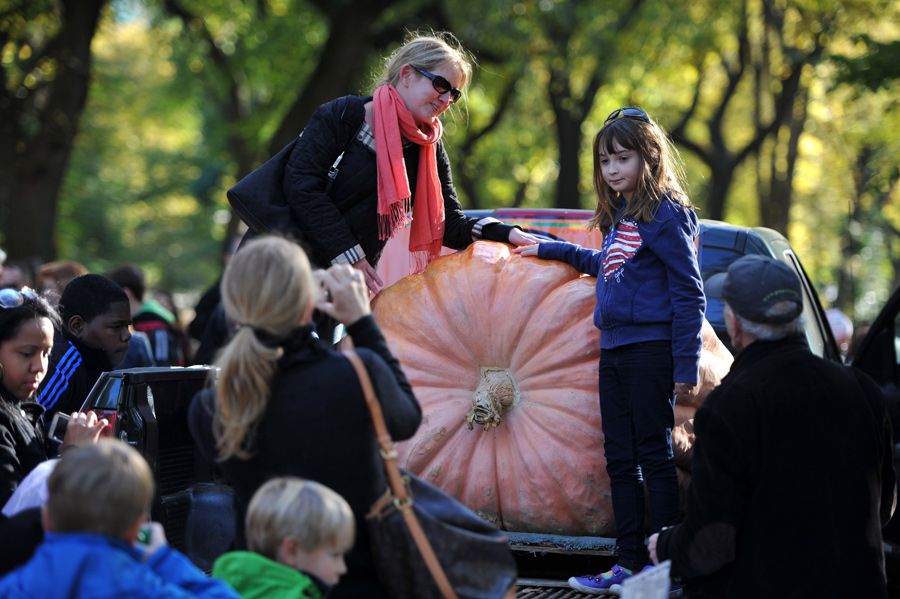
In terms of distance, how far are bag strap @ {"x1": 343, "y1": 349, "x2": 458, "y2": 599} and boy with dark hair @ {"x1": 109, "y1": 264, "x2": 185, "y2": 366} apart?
19.7 ft

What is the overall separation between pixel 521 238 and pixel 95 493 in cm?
293

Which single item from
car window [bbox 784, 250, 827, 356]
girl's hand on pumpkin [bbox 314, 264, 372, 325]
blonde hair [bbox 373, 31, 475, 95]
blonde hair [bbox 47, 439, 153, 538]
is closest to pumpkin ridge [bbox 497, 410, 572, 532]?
blonde hair [bbox 373, 31, 475, 95]

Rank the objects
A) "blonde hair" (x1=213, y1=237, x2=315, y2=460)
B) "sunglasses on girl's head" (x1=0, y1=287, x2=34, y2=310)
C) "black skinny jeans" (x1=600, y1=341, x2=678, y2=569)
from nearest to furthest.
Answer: "blonde hair" (x1=213, y1=237, x2=315, y2=460)
"sunglasses on girl's head" (x1=0, y1=287, x2=34, y2=310)
"black skinny jeans" (x1=600, y1=341, x2=678, y2=569)

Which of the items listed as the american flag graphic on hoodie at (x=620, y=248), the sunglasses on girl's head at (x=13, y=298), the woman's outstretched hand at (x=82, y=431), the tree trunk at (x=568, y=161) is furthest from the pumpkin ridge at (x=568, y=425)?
the tree trunk at (x=568, y=161)

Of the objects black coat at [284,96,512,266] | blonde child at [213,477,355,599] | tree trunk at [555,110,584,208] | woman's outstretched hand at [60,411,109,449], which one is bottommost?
blonde child at [213,477,355,599]

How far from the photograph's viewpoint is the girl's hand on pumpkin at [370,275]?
16.8 ft

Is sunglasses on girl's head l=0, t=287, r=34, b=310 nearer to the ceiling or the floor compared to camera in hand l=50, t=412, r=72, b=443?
nearer to the ceiling

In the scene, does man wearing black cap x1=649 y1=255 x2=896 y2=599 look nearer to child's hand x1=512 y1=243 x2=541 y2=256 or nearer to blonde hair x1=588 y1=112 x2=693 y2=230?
blonde hair x1=588 y1=112 x2=693 y2=230

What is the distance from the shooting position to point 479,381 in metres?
5.32

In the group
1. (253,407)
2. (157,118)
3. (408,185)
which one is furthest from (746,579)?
(157,118)

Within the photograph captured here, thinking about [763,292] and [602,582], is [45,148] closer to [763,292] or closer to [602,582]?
[602,582]

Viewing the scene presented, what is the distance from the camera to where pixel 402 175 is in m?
5.13

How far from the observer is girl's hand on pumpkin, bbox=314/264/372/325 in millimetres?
3576

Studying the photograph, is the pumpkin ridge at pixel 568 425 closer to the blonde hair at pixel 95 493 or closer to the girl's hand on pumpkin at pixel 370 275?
the girl's hand on pumpkin at pixel 370 275
